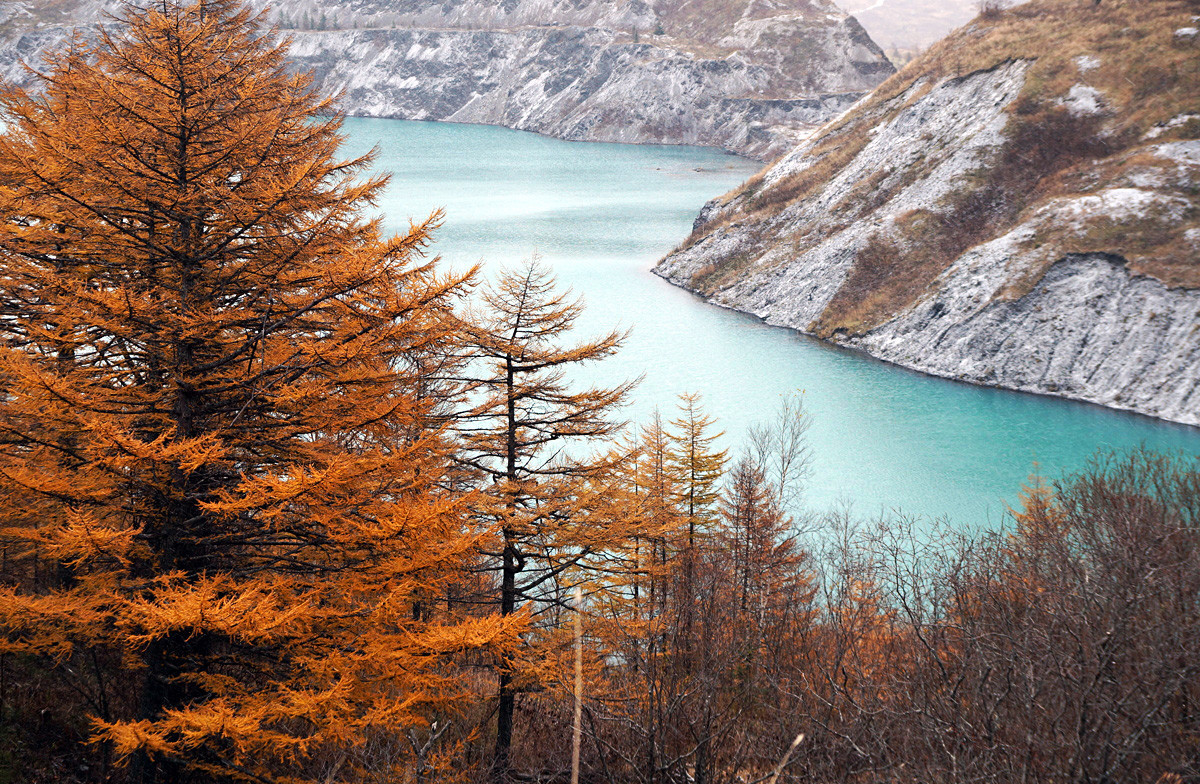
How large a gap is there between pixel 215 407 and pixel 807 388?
4550 cm

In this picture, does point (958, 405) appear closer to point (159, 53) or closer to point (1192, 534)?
point (1192, 534)

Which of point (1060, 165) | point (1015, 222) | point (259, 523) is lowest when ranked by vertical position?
point (259, 523)

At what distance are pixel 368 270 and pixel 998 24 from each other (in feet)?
277

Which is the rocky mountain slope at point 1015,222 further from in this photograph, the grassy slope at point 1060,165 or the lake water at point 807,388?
the lake water at point 807,388

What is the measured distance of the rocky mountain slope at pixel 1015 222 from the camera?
48.1 metres

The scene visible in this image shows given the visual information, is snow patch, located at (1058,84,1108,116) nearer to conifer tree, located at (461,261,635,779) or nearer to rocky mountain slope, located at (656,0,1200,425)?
rocky mountain slope, located at (656,0,1200,425)

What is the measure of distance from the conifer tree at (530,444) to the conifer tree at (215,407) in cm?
223

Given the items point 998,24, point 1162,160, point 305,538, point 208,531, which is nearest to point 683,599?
point 305,538

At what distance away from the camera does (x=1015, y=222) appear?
188ft

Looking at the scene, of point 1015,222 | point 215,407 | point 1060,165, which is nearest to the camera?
point 215,407

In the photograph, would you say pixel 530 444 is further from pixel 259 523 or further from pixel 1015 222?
pixel 1015 222

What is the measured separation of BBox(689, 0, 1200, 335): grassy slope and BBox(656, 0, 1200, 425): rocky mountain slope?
150 millimetres

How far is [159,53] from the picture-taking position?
426 inches

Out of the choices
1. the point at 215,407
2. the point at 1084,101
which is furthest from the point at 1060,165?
the point at 215,407
